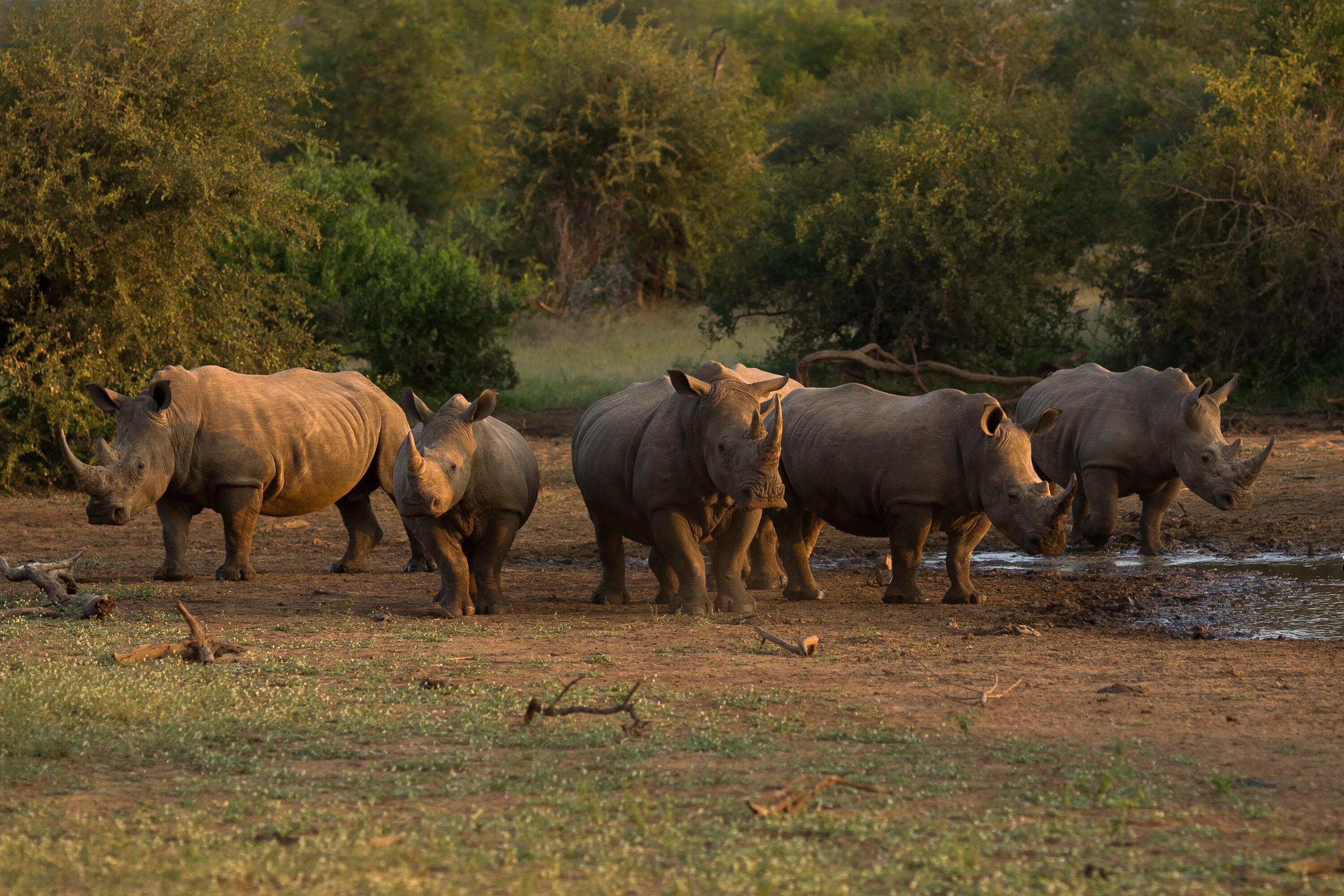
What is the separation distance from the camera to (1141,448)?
41.2ft

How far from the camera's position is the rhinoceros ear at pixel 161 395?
10859mm

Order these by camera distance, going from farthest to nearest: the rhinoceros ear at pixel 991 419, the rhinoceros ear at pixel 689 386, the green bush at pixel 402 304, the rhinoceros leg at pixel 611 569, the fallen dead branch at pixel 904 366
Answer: the green bush at pixel 402 304, the fallen dead branch at pixel 904 366, the rhinoceros leg at pixel 611 569, the rhinoceros ear at pixel 991 419, the rhinoceros ear at pixel 689 386

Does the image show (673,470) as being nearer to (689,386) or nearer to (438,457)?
(689,386)

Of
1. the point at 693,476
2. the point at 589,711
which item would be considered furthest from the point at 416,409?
the point at 589,711

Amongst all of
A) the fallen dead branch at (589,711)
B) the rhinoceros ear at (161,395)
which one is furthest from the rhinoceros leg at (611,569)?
the fallen dead branch at (589,711)

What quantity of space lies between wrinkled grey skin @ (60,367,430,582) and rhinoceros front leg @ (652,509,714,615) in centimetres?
279

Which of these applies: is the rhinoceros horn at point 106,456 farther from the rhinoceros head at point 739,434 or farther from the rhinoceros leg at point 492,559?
the rhinoceros head at point 739,434

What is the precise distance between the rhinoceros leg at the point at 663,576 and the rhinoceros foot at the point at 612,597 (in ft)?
0.69

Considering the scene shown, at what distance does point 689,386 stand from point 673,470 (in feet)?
1.56

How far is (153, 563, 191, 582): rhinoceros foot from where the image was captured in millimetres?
10977

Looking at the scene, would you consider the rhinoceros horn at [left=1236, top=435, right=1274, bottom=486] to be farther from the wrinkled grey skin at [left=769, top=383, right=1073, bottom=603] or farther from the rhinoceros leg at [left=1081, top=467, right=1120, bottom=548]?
the wrinkled grey skin at [left=769, top=383, right=1073, bottom=603]

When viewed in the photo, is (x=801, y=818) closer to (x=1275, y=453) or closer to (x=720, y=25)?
(x=1275, y=453)

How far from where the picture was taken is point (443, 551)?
9508 millimetres

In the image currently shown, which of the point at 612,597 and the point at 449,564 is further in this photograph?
the point at 612,597
